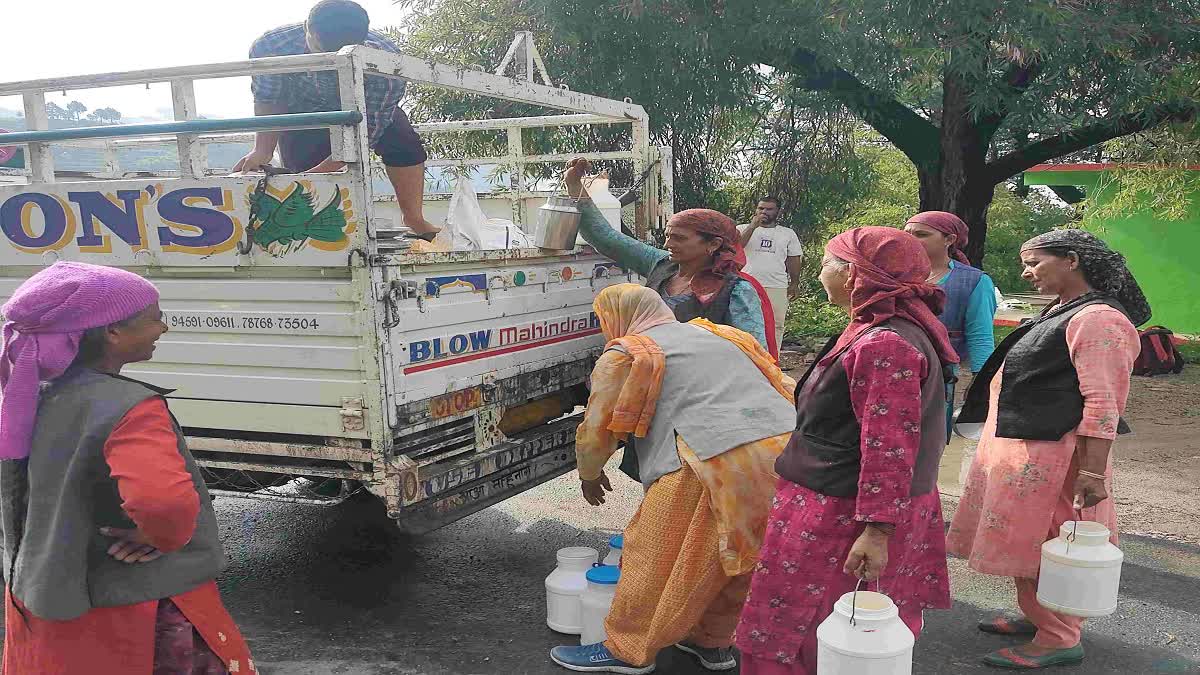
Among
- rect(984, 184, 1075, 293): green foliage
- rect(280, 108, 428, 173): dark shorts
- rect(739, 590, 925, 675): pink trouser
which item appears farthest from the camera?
rect(984, 184, 1075, 293): green foliage

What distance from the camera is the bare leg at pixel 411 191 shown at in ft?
15.5

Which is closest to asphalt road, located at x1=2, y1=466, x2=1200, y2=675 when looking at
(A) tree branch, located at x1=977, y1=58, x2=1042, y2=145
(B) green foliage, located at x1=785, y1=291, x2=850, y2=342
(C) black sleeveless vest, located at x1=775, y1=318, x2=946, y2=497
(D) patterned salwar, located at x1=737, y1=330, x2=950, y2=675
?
(D) patterned salwar, located at x1=737, y1=330, x2=950, y2=675

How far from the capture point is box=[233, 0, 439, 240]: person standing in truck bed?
3938mm

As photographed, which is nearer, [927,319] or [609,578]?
[927,319]

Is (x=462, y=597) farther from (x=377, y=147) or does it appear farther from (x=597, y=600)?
(x=377, y=147)

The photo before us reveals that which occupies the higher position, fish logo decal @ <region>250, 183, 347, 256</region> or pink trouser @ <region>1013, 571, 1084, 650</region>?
fish logo decal @ <region>250, 183, 347, 256</region>

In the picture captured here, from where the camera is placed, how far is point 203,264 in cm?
337

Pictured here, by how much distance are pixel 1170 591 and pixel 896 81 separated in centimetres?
528

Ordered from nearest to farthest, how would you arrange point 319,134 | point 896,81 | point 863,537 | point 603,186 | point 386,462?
1. point 863,537
2. point 386,462
3. point 319,134
4. point 603,186
5. point 896,81

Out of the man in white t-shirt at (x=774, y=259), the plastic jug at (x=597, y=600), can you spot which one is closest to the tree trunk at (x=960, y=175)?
the man in white t-shirt at (x=774, y=259)

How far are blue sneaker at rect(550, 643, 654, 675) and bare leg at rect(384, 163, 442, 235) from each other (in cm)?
226

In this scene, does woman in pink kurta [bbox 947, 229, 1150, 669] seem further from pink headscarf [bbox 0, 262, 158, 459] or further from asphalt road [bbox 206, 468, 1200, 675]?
pink headscarf [bbox 0, 262, 158, 459]

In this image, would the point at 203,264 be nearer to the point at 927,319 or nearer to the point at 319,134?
the point at 319,134

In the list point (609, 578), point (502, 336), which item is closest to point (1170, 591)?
point (609, 578)
